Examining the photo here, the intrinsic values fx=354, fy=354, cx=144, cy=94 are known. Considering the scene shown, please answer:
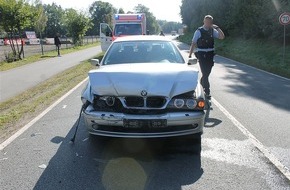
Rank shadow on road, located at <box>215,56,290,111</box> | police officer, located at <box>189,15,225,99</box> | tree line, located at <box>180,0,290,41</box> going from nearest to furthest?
police officer, located at <box>189,15,225,99</box> < shadow on road, located at <box>215,56,290,111</box> < tree line, located at <box>180,0,290,41</box>

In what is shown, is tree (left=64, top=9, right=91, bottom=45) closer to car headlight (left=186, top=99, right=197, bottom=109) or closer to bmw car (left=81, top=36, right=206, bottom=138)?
bmw car (left=81, top=36, right=206, bottom=138)

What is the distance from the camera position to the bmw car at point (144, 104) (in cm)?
471

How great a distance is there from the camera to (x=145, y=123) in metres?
4.65

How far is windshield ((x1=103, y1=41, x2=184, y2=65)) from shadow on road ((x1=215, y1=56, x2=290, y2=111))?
3.20m

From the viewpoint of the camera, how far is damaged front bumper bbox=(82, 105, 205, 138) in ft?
15.3

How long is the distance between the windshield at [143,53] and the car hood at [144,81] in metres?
1.00

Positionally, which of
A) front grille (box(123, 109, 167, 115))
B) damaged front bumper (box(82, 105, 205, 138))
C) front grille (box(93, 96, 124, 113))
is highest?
front grille (box(93, 96, 124, 113))

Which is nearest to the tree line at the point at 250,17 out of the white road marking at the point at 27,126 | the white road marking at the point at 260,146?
the white road marking at the point at 260,146

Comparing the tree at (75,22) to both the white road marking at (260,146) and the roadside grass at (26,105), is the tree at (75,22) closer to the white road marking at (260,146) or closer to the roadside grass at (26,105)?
the roadside grass at (26,105)

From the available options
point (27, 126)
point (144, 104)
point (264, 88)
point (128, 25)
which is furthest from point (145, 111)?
point (128, 25)

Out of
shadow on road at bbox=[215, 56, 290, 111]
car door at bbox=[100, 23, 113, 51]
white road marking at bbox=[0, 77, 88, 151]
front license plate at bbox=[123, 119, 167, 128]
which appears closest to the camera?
front license plate at bbox=[123, 119, 167, 128]

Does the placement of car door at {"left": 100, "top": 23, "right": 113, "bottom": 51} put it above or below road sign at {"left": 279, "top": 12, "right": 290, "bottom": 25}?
below

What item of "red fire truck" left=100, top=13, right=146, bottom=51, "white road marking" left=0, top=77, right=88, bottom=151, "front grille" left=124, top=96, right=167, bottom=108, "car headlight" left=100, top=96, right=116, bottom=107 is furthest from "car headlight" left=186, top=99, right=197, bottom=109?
"red fire truck" left=100, top=13, right=146, bottom=51

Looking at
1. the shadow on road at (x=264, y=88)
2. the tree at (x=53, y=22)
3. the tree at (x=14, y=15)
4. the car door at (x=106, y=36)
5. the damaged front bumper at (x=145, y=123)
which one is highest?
the tree at (x=53, y=22)
